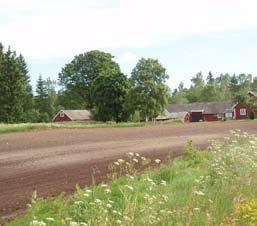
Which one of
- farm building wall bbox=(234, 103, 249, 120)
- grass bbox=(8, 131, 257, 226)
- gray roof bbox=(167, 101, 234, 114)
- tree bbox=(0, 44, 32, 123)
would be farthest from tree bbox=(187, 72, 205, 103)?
grass bbox=(8, 131, 257, 226)

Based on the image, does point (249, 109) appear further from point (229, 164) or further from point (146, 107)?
point (229, 164)

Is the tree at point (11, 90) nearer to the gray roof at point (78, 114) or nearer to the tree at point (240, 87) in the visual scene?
the gray roof at point (78, 114)

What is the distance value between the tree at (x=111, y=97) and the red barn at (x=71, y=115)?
852 inches

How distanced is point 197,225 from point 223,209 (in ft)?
3.34

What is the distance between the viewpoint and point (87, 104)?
113500mm

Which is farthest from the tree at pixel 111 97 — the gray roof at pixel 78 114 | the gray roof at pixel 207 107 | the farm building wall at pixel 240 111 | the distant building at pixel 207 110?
the gray roof at pixel 207 107

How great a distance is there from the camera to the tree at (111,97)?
8750 centimetres

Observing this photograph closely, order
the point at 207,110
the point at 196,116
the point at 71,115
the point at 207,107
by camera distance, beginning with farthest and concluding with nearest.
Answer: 1. the point at 196,116
2. the point at 207,107
3. the point at 207,110
4. the point at 71,115

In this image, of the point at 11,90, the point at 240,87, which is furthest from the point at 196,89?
the point at 11,90

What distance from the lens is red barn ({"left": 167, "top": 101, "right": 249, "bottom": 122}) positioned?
115 metres

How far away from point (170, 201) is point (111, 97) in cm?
8069

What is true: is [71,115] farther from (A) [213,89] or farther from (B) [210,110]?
(A) [213,89]

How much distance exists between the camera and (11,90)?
86.6m

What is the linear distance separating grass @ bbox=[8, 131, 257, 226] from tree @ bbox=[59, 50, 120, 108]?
9919 cm
